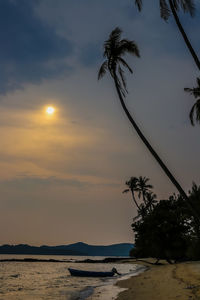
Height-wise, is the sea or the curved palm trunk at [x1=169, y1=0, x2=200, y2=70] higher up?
the curved palm trunk at [x1=169, y1=0, x2=200, y2=70]

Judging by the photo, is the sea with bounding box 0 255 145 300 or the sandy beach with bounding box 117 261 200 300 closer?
the sandy beach with bounding box 117 261 200 300

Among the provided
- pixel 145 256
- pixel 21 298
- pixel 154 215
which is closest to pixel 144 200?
pixel 145 256

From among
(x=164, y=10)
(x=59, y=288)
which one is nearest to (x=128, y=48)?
(x=164, y=10)

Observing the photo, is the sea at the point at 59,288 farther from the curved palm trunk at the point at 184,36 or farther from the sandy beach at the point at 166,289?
the curved palm trunk at the point at 184,36

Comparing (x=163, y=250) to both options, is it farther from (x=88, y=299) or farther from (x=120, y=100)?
(x=120, y=100)

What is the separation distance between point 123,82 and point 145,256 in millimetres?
75661

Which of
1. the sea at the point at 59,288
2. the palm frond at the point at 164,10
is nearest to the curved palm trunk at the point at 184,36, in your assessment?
the palm frond at the point at 164,10

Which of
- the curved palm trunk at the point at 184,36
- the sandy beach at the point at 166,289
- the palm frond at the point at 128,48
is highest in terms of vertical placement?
the palm frond at the point at 128,48

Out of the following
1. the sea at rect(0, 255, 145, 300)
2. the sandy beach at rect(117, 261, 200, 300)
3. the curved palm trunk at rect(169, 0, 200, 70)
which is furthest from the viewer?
the sea at rect(0, 255, 145, 300)

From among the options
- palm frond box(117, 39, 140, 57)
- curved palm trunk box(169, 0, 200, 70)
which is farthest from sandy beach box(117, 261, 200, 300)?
palm frond box(117, 39, 140, 57)

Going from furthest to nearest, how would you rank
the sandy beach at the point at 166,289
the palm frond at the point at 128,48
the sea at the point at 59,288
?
the sea at the point at 59,288 < the palm frond at the point at 128,48 < the sandy beach at the point at 166,289

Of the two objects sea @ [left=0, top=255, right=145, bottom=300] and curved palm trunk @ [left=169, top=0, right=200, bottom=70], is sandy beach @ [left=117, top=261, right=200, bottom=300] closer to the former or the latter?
sea @ [left=0, top=255, right=145, bottom=300]

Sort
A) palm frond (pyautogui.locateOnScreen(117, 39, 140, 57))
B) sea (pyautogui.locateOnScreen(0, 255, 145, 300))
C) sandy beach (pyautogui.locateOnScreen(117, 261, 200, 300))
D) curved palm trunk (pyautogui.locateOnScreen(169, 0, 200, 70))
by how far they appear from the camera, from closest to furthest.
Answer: curved palm trunk (pyautogui.locateOnScreen(169, 0, 200, 70)), sandy beach (pyautogui.locateOnScreen(117, 261, 200, 300)), palm frond (pyautogui.locateOnScreen(117, 39, 140, 57)), sea (pyautogui.locateOnScreen(0, 255, 145, 300))

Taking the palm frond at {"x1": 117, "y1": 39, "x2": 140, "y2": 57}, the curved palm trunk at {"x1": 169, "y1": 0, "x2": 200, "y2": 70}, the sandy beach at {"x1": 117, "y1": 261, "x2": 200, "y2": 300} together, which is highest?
the palm frond at {"x1": 117, "y1": 39, "x2": 140, "y2": 57}
